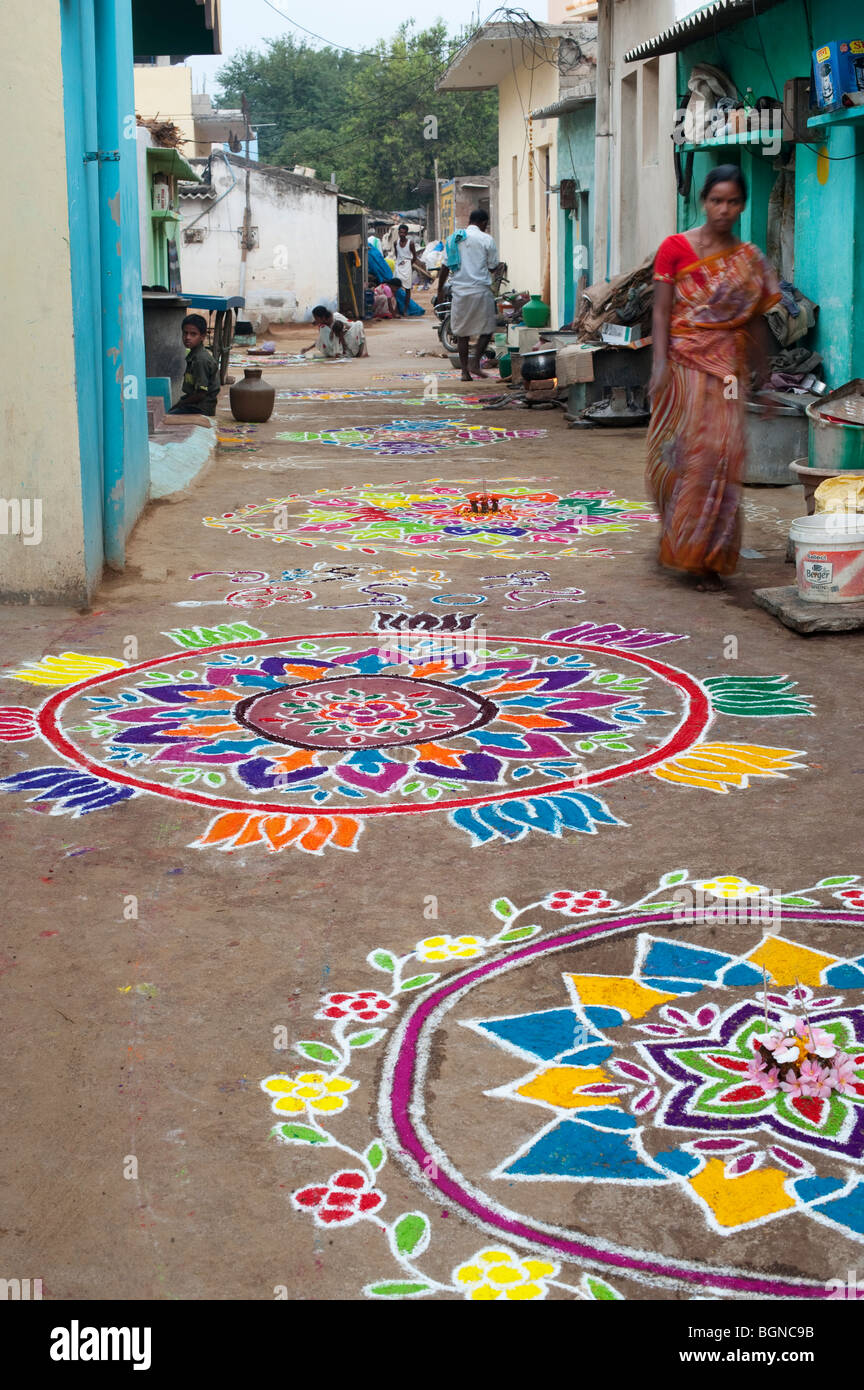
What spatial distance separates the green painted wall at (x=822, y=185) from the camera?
28.9 feet

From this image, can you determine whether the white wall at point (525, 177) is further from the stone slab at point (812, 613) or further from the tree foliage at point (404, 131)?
the tree foliage at point (404, 131)

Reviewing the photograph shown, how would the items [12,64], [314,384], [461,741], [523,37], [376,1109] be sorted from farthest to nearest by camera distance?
[523,37]
[314,384]
[12,64]
[461,741]
[376,1109]

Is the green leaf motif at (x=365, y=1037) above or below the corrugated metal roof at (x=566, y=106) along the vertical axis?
below

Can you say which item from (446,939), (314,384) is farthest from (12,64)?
(314,384)

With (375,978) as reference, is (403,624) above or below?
above

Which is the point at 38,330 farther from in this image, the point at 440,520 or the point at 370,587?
the point at 440,520

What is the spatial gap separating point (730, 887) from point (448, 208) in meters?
36.1

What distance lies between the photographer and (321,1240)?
7.09 ft

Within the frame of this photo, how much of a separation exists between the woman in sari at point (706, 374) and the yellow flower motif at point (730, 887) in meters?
2.99

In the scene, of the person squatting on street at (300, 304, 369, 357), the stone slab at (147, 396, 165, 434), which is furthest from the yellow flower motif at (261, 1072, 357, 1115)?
the person squatting on street at (300, 304, 369, 357)

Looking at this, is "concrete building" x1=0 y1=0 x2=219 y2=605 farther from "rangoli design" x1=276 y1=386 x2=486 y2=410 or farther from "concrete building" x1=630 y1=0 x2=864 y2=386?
"rangoli design" x1=276 y1=386 x2=486 y2=410

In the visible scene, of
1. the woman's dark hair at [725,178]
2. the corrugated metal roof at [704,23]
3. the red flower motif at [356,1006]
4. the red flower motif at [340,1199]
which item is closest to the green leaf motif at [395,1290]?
the red flower motif at [340,1199]
